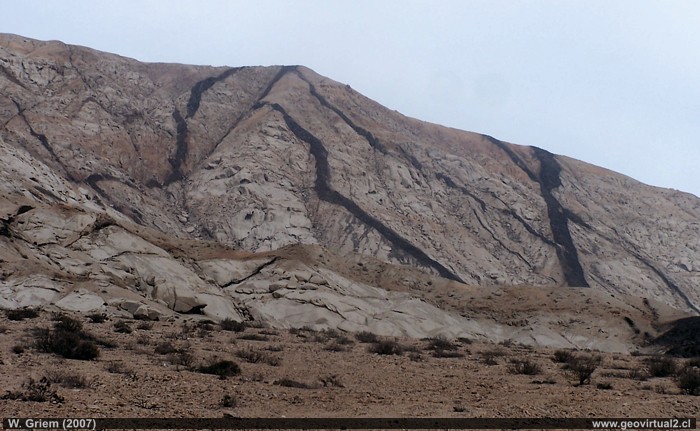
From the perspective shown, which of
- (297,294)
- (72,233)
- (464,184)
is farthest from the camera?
(464,184)

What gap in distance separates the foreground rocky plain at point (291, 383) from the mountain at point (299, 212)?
10.6 m

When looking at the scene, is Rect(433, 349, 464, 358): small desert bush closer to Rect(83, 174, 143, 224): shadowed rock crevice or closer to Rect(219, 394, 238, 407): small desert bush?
Rect(219, 394, 238, 407): small desert bush

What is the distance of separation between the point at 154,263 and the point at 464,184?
51.5 meters

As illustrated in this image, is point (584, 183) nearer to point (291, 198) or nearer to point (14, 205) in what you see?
point (291, 198)

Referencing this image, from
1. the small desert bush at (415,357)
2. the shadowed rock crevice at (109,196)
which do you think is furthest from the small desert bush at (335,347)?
the shadowed rock crevice at (109,196)

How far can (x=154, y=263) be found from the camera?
3516cm

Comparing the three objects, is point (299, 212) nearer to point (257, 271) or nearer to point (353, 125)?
point (353, 125)

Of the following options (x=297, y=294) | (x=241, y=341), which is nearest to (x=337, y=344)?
(x=241, y=341)

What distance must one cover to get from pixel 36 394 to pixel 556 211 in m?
75.4

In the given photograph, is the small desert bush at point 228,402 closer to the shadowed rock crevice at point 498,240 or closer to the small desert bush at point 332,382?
the small desert bush at point 332,382

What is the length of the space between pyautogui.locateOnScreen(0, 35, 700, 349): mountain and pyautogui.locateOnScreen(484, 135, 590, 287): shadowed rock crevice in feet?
0.99

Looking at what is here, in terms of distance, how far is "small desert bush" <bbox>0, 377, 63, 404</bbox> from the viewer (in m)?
9.41

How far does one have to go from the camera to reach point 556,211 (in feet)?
255

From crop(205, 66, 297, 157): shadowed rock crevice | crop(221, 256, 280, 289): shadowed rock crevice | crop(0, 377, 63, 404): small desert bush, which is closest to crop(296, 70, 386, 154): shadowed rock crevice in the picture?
crop(205, 66, 297, 157): shadowed rock crevice
